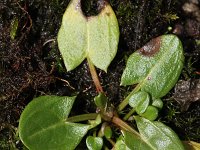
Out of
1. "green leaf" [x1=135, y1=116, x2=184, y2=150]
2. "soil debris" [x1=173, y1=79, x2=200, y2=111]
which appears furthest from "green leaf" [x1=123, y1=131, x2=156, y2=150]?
"soil debris" [x1=173, y1=79, x2=200, y2=111]

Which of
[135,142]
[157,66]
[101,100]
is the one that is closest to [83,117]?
[101,100]

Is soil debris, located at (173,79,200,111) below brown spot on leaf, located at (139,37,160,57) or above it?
below

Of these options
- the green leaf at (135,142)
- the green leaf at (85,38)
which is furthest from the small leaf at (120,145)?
the green leaf at (85,38)

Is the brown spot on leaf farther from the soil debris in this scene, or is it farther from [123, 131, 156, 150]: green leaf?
[123, 131, 156, 150]: green leaf

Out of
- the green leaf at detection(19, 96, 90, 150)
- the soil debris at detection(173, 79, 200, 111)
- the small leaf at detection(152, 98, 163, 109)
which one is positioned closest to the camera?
the green leaf at detection(19, 96, 90, 150)

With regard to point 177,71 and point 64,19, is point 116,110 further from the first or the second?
point 64,19

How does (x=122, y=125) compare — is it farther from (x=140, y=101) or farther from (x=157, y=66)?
(x=157, y=66)

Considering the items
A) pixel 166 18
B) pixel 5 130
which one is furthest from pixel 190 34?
pixel 5 130
